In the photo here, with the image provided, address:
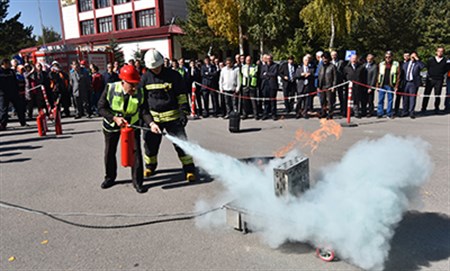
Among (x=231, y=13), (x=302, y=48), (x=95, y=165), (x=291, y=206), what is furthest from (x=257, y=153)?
(x=302, y=48)

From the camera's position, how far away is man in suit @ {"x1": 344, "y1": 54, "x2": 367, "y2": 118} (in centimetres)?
1152

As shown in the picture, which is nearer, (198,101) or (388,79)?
(388,79)

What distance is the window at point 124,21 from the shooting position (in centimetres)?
5061

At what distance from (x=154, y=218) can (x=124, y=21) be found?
50399 millimetres

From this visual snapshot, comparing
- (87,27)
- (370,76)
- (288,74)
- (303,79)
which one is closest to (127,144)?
(303,79)

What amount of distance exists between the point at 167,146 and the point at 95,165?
1.83 m

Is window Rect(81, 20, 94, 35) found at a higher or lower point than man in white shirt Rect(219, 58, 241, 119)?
higher

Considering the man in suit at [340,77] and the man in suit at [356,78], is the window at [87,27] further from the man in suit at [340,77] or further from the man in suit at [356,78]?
the man in suit at [356,78]

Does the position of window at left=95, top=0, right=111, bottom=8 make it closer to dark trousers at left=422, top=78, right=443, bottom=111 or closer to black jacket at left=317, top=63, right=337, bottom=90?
black jacket at left=317, top=63, right=337, bottom=90

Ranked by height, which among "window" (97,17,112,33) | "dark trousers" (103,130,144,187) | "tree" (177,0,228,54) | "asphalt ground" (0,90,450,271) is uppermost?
"window" (97,17,112,33)

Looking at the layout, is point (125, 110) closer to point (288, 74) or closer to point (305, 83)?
point (305, 83)

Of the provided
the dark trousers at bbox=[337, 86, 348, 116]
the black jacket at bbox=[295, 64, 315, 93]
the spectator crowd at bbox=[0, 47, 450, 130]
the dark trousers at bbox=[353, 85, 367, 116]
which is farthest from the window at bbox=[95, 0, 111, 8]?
the dark trousers at bbox=[353, 85, 367, 116]

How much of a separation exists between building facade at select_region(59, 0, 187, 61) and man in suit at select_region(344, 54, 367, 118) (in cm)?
3535

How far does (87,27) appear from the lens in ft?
181
